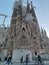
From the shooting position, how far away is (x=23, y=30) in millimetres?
51281

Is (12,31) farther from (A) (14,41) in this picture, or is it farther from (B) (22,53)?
(B) (22,53)

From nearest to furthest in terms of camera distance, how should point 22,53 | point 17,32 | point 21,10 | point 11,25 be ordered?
point 22,53, point 17,32, point 11,25, point 21,10

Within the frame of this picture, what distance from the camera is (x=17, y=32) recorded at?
5028 centimetres

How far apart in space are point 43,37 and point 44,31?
12.5 ft

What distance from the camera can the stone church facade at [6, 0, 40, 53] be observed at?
47409 millimetres

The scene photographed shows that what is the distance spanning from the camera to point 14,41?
48469 millimetres

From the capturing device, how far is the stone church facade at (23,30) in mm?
47409

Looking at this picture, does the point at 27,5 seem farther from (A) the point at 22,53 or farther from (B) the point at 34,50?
(A) the point at 22,53

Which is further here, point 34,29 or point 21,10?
point 21,10

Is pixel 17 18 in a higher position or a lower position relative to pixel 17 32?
higher

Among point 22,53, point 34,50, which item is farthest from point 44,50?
point 22,53

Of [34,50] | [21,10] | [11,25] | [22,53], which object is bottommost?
[22,53]

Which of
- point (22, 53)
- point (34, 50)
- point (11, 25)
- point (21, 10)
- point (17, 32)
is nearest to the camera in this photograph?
point (22, 53)

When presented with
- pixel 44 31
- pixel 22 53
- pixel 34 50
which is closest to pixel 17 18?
pixel 44 31
